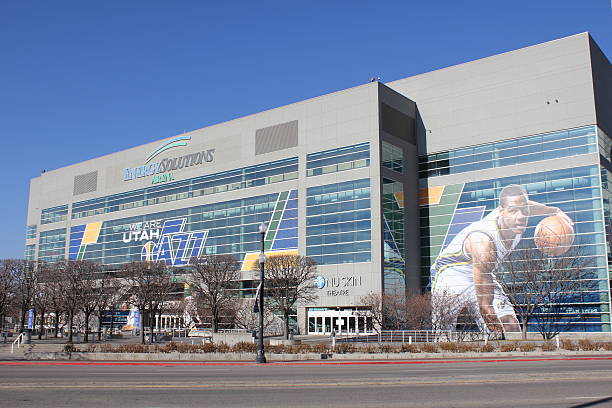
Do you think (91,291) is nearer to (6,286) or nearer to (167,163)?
(6,286)

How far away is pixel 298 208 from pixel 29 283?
118ft

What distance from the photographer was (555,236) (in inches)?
2505

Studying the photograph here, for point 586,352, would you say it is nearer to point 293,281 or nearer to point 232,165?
point 293,281

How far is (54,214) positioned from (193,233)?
137ft

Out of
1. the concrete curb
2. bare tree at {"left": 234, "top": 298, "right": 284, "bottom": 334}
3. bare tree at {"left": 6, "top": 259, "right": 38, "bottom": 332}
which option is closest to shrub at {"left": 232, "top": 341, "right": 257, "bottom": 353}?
the concrete curb

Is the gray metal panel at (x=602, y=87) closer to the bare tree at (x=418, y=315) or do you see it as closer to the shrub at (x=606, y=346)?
the bare tree at (x=418, y=315)

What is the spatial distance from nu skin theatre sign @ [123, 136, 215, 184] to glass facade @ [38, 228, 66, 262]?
2180 cm

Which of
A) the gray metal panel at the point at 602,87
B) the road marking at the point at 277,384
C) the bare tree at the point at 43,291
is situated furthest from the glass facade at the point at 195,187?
the road marking at the point at 277,384

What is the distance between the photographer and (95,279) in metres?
76.0

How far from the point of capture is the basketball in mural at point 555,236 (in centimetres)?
6300

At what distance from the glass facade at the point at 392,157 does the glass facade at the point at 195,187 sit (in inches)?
500

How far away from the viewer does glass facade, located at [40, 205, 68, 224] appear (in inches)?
4611

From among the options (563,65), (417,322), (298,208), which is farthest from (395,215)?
(563,65)

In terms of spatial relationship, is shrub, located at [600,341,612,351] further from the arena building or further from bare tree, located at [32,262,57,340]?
bare tree, located at [32,262,57,340]
